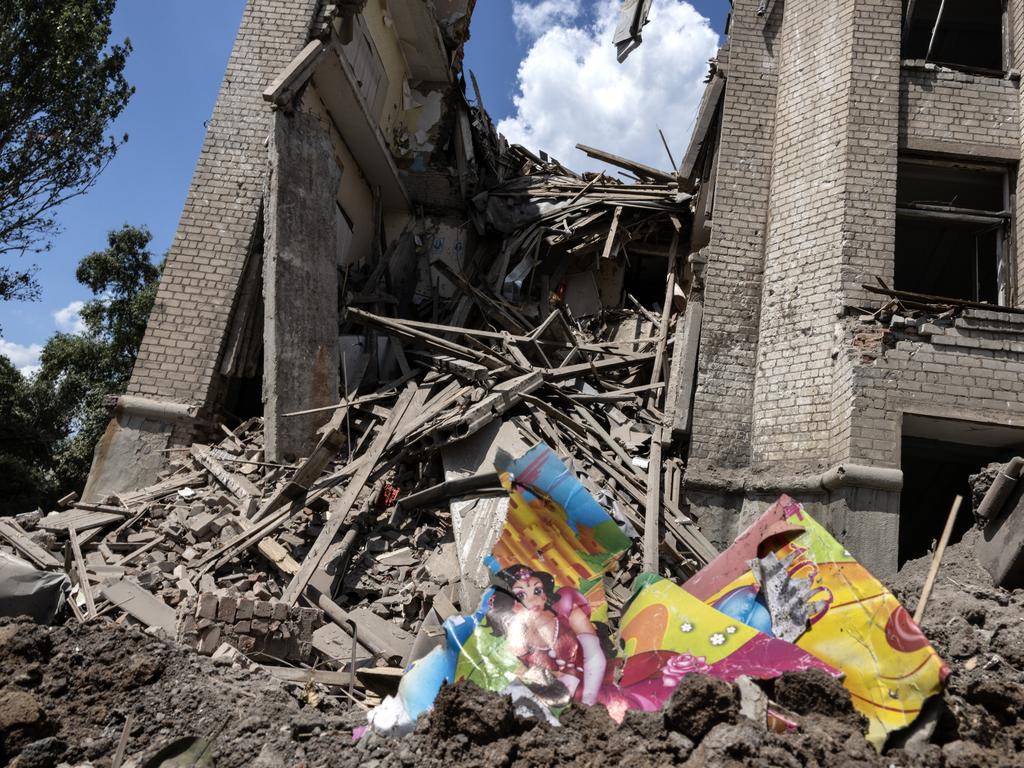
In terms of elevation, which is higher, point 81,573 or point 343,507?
point 343,507

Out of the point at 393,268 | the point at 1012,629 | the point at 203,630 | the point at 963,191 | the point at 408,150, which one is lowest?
the point at 203,630

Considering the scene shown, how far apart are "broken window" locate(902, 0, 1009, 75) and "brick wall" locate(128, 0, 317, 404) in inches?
316

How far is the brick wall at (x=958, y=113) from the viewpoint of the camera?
8891 millimetres

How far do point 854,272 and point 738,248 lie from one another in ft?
4.71

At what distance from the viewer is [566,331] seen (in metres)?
10.8

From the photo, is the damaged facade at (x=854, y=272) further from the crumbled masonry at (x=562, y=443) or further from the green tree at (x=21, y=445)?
the green tree at (x=21, y=445)

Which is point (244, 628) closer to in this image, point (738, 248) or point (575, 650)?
point (575, 650)

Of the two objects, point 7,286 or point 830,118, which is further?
point 7,286

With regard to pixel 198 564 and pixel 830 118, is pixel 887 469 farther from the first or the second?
pixel 198 564

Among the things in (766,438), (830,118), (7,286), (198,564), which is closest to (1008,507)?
(766,438)

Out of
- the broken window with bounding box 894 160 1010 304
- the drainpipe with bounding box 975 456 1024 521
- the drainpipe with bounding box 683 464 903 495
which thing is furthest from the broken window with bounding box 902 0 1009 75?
the drainpipe with bounding box 975 456 1024 521

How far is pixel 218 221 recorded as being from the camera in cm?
954

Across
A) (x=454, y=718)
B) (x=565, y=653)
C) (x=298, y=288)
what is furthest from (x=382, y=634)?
(x=298, y=288)

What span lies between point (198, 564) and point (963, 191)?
31.6 feet
